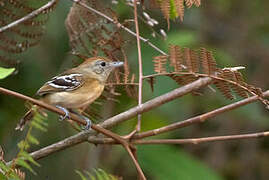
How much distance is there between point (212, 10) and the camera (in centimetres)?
529

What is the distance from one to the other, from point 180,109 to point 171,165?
69cm

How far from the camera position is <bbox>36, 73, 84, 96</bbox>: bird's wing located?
9.52 ft

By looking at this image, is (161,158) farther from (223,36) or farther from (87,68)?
(223,36)

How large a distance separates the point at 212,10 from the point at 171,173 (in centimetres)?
205

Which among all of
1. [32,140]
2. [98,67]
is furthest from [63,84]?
[32,140]

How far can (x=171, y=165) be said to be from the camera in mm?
4027

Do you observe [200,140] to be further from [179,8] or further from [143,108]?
[179,8]

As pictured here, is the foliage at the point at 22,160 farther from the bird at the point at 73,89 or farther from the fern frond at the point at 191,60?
the bird at the point at 73,89

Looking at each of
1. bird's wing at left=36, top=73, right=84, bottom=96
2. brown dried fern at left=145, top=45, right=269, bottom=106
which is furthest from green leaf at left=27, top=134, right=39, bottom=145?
bird's wing at left=36, top=73, right=84, bottom=96

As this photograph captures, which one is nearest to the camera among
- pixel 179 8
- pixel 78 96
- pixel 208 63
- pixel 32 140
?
pixel 32 140

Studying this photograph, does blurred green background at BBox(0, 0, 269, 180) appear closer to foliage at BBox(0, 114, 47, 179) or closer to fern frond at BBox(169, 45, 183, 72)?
fern frond at BBox(169, 45, 183, 72)

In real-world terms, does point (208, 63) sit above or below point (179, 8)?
below

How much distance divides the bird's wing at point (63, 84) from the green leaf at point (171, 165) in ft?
3.87

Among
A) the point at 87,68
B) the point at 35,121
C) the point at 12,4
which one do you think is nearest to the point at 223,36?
the point at 87,68
